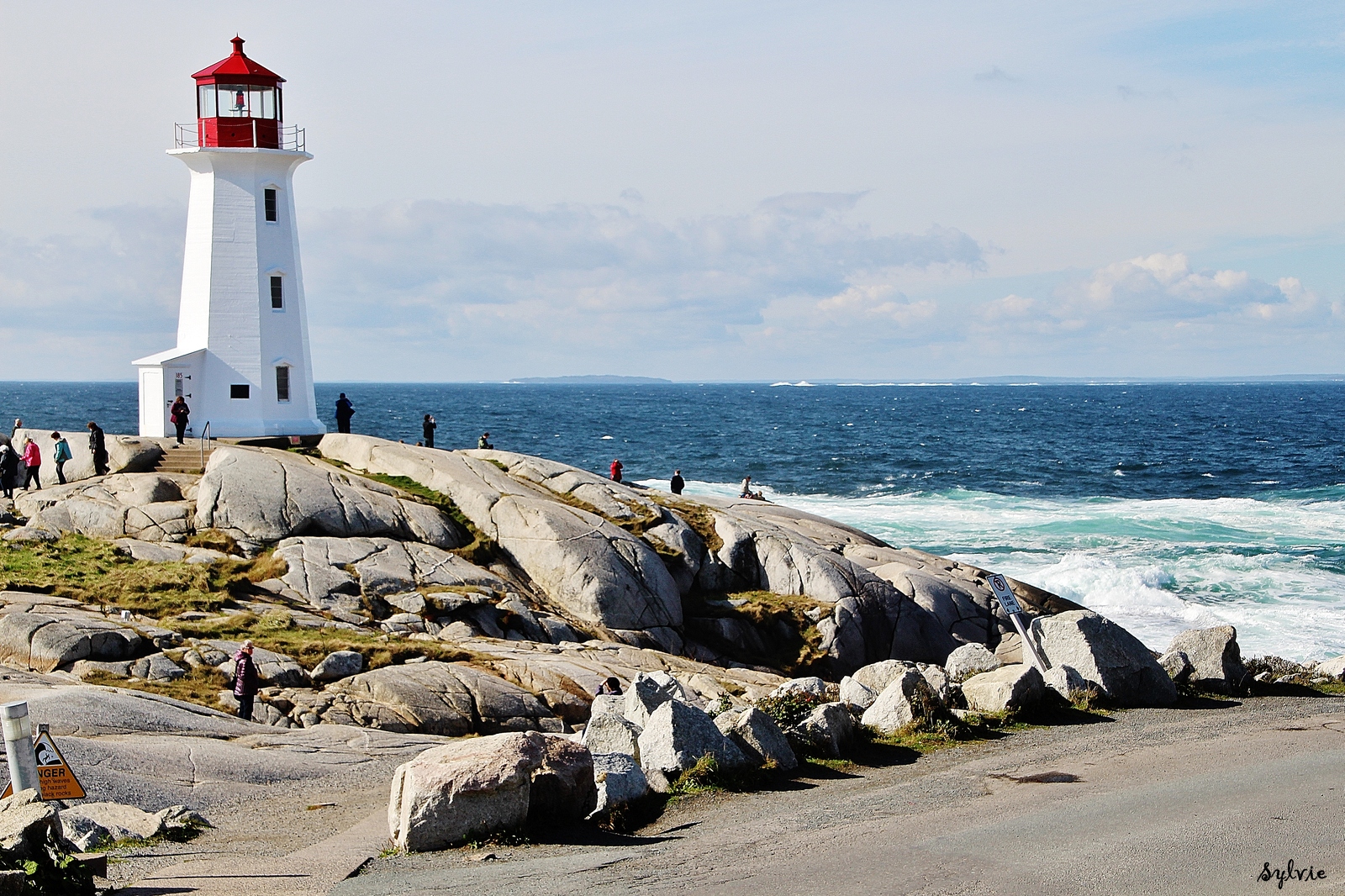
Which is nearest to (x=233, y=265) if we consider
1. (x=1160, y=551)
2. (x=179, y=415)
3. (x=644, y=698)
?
(x=179, y=415)

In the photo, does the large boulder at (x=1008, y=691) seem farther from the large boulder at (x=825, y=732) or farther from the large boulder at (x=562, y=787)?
the large boulder at (x=562, y=787)

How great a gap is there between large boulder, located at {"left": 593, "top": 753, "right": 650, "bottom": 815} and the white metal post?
193 inches

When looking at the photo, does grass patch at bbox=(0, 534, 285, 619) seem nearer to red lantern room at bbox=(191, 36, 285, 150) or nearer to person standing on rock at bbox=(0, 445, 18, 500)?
person standing on rock at bbox=(0, 445, 18, 500)

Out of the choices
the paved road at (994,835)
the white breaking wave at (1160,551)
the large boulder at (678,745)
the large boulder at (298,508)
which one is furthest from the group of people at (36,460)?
the white breaking wave at (1160,551)

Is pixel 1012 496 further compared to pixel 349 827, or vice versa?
pixel 1012 496

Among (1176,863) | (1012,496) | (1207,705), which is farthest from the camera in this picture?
(1012,496)

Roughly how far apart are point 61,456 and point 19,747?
22172 millimetres

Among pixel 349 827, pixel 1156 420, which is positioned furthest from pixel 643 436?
pixel 349 827

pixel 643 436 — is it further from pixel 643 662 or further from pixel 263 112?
pixel 643 662

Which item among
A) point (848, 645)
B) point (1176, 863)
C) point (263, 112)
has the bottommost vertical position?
point (848, 645)

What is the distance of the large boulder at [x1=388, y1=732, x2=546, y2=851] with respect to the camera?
10.3 metres

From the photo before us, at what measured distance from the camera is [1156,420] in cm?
12750

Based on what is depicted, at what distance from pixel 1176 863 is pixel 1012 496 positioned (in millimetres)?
53797

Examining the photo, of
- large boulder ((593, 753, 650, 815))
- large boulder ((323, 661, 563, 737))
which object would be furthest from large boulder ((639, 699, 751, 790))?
large boulder ((323, 661, 563, 737))
